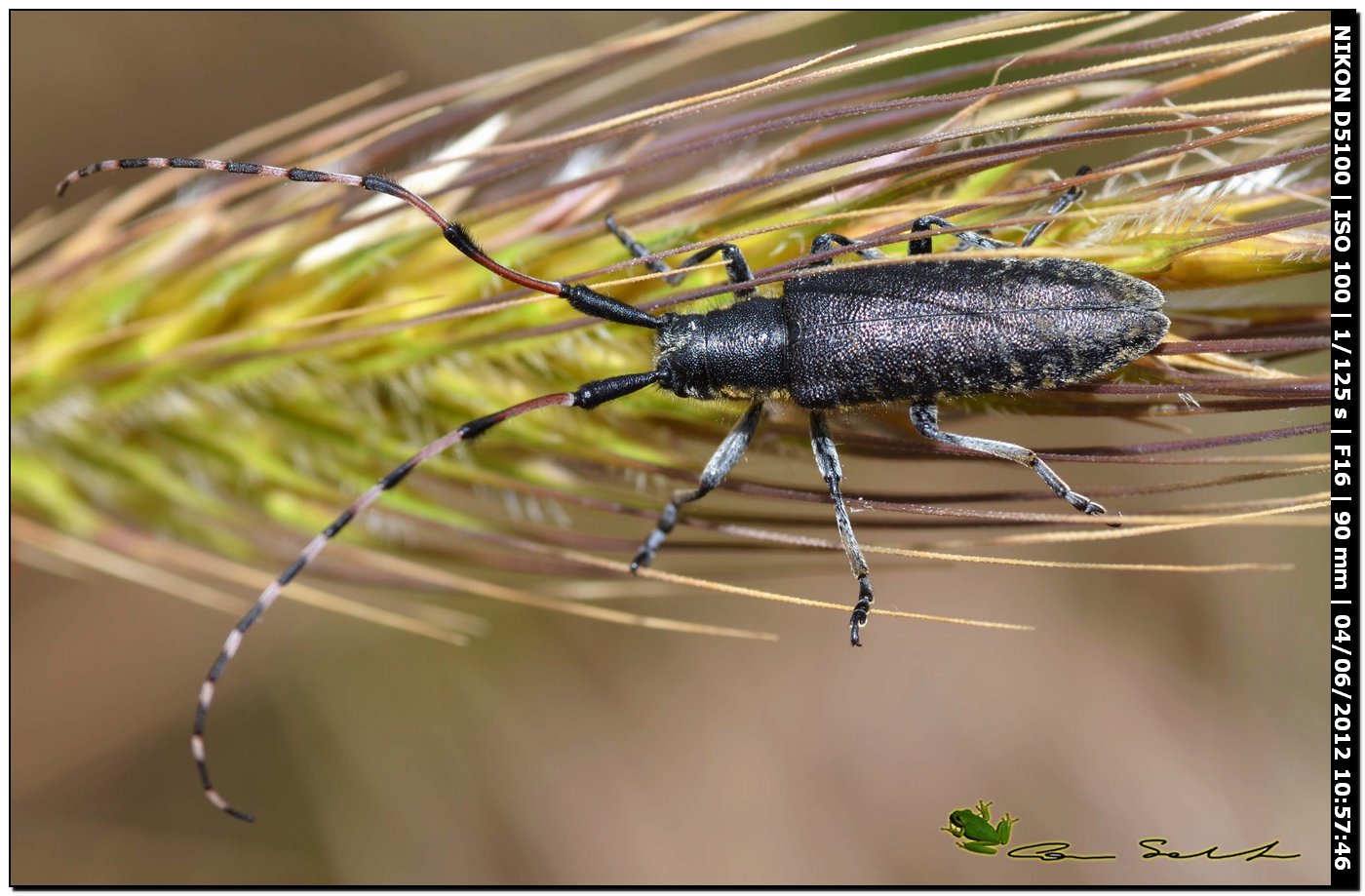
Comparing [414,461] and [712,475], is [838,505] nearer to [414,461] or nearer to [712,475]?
[712,475]

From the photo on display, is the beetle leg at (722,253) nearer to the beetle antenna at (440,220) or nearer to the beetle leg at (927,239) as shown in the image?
the beetle antenna at (440,220)

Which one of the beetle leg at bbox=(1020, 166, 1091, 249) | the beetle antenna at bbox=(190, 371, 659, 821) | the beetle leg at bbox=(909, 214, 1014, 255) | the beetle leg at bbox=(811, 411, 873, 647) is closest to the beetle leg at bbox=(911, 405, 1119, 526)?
the beetle leg at bbox=(811, 411, 873, 647)

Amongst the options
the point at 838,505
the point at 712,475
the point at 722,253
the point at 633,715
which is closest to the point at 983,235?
the point at 722,253

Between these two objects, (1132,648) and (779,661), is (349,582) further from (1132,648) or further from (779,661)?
(1132,648)

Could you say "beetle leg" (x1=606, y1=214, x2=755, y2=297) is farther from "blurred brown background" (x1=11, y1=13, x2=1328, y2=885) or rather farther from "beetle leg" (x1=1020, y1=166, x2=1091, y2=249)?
"blurred brown background" (x1=11, y1=13, x2=1328, y2=885)

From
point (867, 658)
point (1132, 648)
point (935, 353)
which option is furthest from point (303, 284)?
point (1132, 648)
